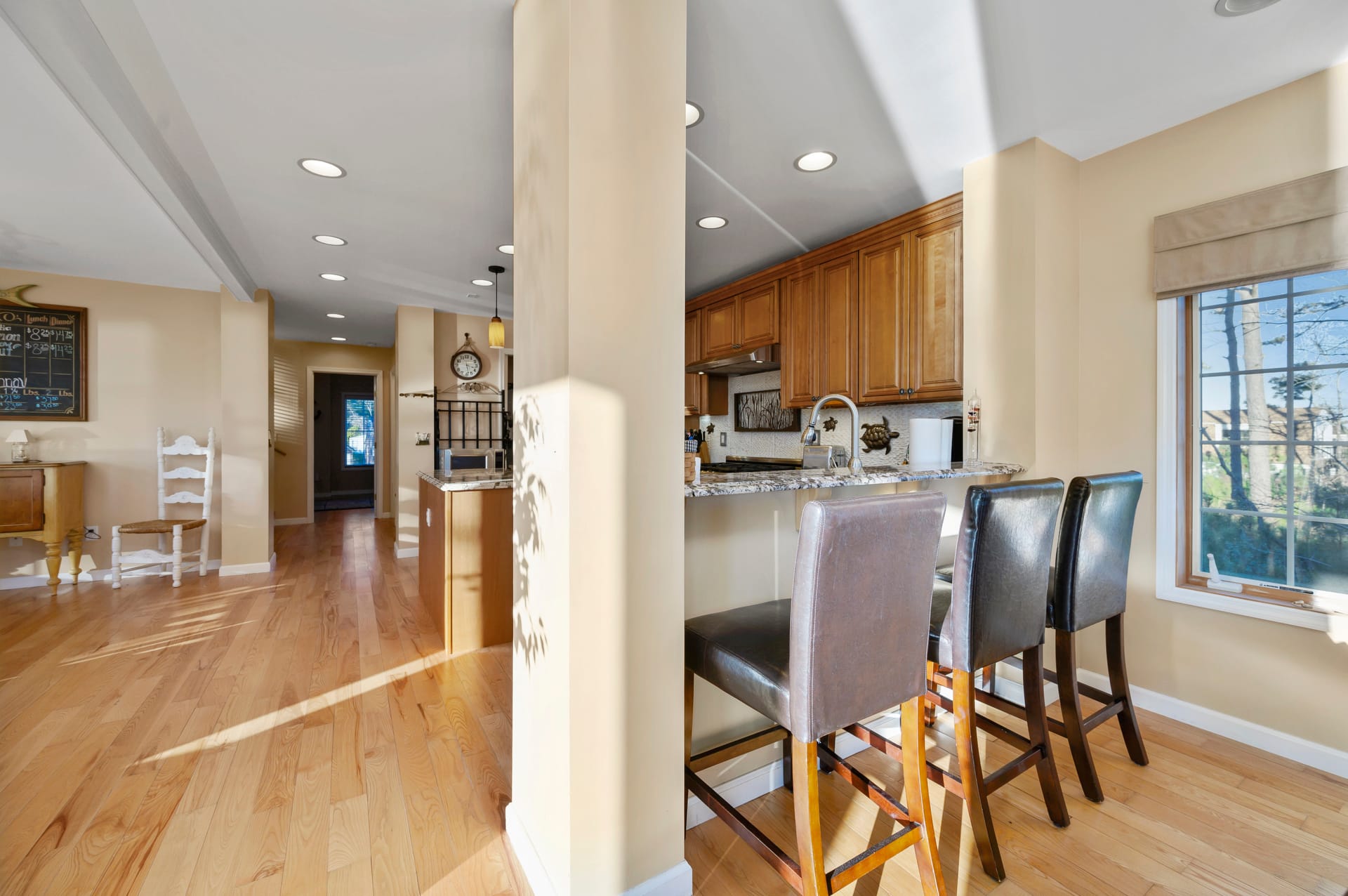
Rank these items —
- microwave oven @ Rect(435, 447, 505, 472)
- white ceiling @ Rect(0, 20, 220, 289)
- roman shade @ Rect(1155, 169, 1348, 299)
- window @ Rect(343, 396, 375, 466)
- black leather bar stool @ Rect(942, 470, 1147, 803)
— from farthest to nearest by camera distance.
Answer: window @ Rect(343, 396, 375, 466), microwave oven @ Rect(435, 447, 505, 472), white ceiling @ Rect(0, 20, 220, 289), roman shade @ Rect(1155, 169, 1348, 299), black leather bar stool @ Rect(942, 470, 1147, 803)

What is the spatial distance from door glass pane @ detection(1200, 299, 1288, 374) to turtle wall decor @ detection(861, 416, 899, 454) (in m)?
1.50

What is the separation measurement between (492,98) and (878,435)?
2766 millimetres

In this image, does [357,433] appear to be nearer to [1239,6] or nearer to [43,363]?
[43,363]

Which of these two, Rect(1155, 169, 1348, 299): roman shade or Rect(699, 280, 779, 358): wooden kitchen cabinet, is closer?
Rect(1155, 169, 1348, 299): roman shade

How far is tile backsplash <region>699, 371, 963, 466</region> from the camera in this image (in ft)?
11.3

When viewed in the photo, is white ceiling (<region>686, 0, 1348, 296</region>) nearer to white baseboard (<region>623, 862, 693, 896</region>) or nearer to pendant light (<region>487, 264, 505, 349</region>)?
pendant light (<region>487, 264, 505, 349</region>)

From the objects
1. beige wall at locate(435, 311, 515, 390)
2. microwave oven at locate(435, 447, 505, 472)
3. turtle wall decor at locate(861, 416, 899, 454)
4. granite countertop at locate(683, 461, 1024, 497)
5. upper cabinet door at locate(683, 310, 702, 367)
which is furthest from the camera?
beige wall at locate(435, 311, 515, 390)

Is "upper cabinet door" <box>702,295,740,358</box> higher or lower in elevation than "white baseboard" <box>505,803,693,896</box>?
higher

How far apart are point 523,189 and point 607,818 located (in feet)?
5.12

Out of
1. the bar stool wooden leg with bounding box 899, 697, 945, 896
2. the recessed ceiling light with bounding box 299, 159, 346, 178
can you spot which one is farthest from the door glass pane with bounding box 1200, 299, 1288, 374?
the recessed ceiling light with bounding box 299, 159, 346, 178

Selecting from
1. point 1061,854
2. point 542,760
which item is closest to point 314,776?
point 542,760

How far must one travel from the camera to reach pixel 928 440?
2.52 meters

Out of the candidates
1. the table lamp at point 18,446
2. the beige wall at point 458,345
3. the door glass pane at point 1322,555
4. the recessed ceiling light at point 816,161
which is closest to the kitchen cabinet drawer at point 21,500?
the table lamp at point 18,446

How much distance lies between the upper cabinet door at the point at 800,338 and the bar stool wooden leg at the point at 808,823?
2.73 meters
